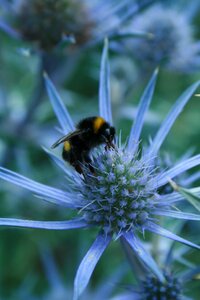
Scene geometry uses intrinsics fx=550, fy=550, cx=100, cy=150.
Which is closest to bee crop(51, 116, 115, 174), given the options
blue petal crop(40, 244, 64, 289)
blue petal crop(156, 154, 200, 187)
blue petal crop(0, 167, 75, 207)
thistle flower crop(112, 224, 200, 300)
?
blue petal crop(0, 167, 75, 207)

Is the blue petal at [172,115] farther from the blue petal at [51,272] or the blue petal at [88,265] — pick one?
the blue petal at [51,272]

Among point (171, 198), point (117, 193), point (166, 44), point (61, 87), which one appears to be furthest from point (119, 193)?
point (61, 87)

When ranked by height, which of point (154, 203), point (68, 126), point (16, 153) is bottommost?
point (154, 203)

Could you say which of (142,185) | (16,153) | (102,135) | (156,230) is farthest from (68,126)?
(16,153)

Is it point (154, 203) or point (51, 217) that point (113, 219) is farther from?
Result: point (51, 217)

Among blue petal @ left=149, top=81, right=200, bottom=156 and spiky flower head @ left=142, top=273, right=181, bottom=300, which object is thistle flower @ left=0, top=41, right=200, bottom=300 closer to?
blue petal @ left=149, top=81, right=200, bottom=156
